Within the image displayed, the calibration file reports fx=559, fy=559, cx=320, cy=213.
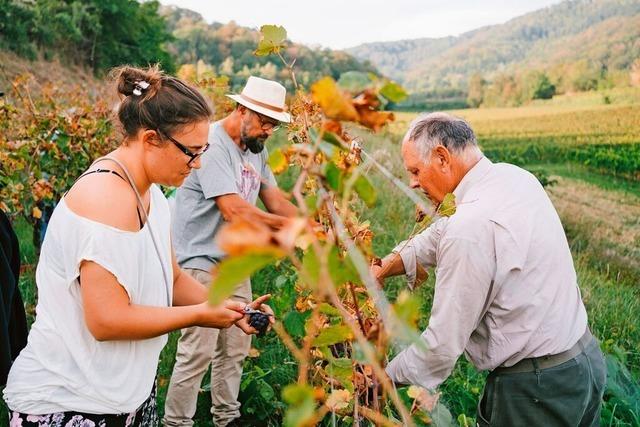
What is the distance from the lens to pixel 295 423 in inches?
18.5

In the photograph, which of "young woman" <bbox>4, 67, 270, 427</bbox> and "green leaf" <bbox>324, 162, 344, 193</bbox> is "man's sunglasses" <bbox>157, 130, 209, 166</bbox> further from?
"green leaf" <bbox>324, 162, 344, 193</bbox>

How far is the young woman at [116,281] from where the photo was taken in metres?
1.50

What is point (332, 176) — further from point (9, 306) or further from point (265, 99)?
point (265, 99)

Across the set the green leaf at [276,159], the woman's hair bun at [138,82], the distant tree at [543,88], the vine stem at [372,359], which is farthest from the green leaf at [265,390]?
the distant tree at [543,88]

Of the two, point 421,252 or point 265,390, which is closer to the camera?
point 421,252

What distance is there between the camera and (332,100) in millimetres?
627

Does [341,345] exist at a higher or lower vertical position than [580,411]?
higher

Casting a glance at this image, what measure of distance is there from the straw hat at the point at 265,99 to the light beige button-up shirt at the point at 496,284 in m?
1.37

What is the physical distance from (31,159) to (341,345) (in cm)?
386

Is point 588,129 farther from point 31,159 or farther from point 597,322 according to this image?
point 31,159

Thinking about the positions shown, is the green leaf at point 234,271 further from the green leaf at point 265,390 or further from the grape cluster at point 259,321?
the green leaf at point 265,390

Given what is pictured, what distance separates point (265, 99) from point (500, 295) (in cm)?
176

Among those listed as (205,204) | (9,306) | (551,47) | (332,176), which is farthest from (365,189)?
(551,47)

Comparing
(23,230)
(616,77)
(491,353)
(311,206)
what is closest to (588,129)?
(616,77)
